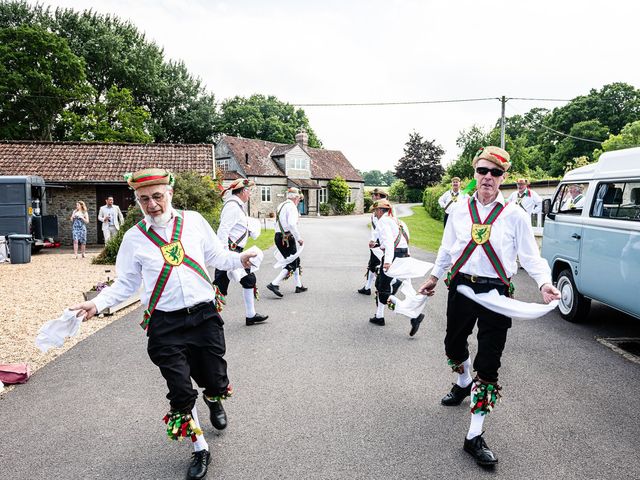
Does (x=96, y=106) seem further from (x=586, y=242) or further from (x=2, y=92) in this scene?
(x=586, y=242)

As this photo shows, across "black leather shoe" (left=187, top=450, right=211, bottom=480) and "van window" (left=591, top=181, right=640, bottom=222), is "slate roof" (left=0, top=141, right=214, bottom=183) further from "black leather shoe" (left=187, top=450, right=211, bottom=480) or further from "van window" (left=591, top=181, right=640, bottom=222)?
"black leather shoe" (left=187, top=450, right=211, bottom=480)

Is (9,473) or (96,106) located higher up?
(96,106)

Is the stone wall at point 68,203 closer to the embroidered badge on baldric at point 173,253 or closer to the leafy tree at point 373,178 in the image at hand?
the embroidered badge on baldric at point 173,253

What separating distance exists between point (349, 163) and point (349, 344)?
51.2m

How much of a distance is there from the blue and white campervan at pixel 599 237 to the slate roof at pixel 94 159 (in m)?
15.9

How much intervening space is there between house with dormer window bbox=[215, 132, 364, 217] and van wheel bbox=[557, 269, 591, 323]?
37.5 meters

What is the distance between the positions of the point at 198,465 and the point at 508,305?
2547 millimetres

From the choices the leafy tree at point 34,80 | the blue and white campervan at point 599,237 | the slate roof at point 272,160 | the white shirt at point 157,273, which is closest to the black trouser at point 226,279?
the white shirt at point 157,273

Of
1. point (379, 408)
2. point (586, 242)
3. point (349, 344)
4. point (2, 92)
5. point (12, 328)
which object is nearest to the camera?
point (379, 408)

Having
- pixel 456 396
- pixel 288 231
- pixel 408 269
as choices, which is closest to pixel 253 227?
pixel 288 231

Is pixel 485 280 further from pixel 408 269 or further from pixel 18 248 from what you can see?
pixel 18 248

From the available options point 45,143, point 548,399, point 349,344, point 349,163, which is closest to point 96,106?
point 45,143

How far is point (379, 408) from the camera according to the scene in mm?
4316

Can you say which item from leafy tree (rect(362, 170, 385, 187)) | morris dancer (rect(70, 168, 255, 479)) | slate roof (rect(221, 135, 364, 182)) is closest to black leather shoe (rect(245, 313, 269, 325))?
morris dancer (rect(70, 168, 255, 479))
